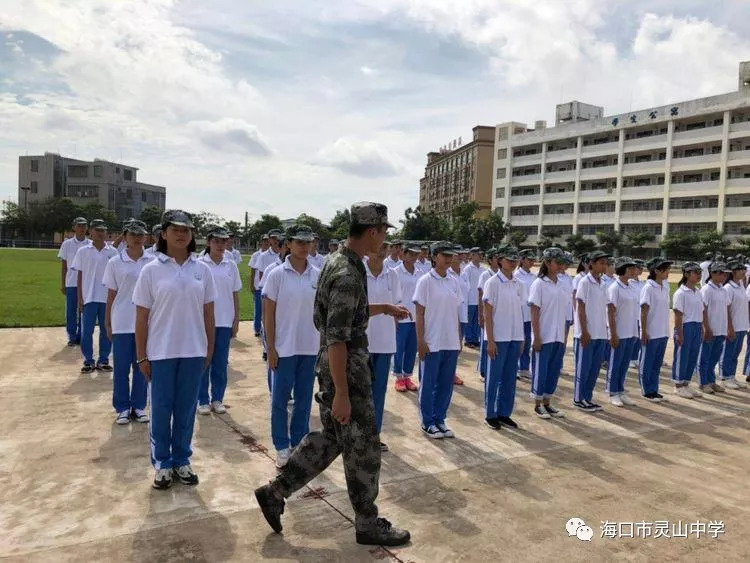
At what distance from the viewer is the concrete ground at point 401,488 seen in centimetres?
334

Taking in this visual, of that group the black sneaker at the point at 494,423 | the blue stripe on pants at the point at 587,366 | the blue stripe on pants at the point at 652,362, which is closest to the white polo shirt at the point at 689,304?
the blue stripe on pants at the point at 652,362

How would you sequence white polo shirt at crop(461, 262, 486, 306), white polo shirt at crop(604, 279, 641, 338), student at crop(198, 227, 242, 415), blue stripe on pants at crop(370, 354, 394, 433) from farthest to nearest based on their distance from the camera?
white polo shirt at crop(461, 262, 486, 306)
white polo shirt at crop(604, 279, 641, 338)
student at crop(198, 227, 242, 415)
blue stripe on pants at crop(370, 354, 394, 433)

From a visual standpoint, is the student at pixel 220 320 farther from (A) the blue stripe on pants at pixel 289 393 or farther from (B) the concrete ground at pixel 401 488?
(A) the blue stripe on pants at pixel 289 393

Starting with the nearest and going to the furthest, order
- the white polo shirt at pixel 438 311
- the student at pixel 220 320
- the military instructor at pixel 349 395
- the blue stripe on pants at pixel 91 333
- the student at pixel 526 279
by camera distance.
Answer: the military instructor at pixel 349 395, the white polo shirt at pixel 438 311, the student at pixel 220 320, the blue stripe on pants at pixel 91 333, the student at pixel 526 279

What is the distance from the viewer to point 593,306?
6793 mm

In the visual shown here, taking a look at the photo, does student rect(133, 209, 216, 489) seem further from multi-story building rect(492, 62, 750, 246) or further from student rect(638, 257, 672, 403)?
multi-story building rect(492, 62, 750, 246)

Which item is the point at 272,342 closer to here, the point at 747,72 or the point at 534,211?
the point at 747,72

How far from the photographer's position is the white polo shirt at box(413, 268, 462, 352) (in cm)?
545

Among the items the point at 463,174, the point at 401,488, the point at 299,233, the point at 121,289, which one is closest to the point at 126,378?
the point at 121,289

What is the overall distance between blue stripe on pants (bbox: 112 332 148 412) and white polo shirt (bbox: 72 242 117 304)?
7.95 ft

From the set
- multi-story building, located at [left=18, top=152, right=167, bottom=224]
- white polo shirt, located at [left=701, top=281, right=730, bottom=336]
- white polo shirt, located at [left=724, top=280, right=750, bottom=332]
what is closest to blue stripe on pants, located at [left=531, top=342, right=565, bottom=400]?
white polo shirt, located at [left=701, top=281, right=730, bottom=336]

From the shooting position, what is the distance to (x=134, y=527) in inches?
136

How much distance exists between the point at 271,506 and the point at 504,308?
3.36m

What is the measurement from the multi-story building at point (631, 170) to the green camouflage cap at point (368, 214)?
50.6 m
